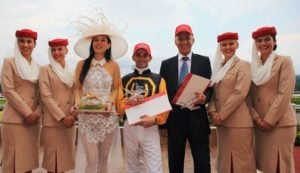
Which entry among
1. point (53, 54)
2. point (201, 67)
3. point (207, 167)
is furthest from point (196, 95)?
point (53, 54)

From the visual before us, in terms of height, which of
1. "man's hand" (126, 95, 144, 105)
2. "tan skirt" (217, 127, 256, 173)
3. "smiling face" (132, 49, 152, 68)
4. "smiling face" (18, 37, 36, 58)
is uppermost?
"smiling face" (18, 37, 36, 58)

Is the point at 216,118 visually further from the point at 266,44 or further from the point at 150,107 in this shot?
the point at 266,44

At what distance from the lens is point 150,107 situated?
3604mm

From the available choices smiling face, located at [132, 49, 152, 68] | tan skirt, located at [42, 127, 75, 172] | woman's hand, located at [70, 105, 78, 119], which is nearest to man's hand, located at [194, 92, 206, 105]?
smiling face, located at [132, 49, 152, 68]

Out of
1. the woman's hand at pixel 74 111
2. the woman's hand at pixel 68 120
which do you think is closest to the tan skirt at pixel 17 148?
the woman's hand at pixel 68 120

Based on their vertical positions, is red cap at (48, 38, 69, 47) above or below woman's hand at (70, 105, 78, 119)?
above

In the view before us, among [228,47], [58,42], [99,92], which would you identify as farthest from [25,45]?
[228,47]

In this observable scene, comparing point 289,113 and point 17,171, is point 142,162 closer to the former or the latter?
point 17,171

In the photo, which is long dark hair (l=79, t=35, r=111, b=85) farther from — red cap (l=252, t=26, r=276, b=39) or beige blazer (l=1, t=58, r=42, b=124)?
red cap (l=252, t=26, r=276, b=39)

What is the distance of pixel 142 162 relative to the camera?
149 inches

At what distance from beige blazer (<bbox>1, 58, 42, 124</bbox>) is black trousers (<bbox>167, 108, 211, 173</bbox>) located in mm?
1514

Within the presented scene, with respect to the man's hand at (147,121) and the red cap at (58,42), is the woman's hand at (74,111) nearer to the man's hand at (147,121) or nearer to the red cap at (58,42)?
the man's hand at (147,121)

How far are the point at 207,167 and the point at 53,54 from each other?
2117 millimetres

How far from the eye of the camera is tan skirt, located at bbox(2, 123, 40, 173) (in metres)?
3.98
